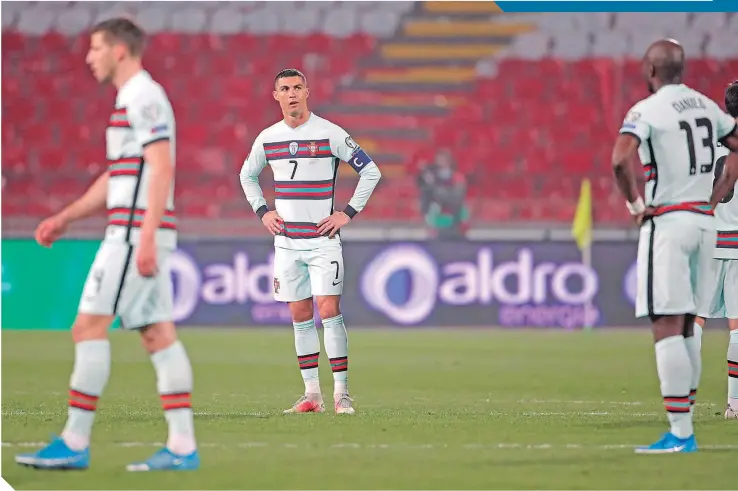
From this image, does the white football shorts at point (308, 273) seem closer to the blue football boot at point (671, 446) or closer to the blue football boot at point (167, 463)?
the blue football boot at point (671, 446)

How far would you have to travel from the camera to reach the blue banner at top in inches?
961

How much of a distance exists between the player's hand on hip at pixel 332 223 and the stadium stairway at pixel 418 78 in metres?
14.5

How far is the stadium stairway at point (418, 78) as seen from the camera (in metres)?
23.5

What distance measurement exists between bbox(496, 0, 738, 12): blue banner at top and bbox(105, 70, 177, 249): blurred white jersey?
63.6 feet

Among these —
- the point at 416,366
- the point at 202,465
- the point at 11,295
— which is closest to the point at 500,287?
the point at 416,366

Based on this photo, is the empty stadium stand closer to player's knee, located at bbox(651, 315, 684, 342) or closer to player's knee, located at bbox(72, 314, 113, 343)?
player's knee, located at bbox(651, 315, 684, 342)

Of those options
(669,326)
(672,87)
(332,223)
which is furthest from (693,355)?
(332,223)

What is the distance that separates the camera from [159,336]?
230 inches

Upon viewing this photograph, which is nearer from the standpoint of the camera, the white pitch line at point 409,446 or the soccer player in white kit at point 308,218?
the white pitch line at point 409,446

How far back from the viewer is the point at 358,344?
50.6ft

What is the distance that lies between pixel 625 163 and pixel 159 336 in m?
2.34

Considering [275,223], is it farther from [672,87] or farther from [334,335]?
[672,87]

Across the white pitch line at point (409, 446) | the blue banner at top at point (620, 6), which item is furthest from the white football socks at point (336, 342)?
the blue banner at top at point (620, 6)

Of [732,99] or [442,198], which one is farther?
[442,198]
